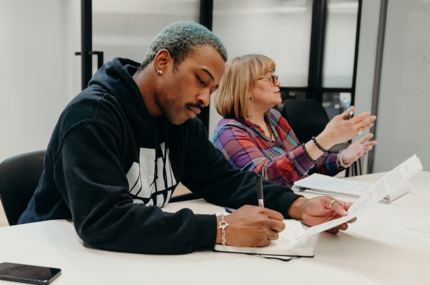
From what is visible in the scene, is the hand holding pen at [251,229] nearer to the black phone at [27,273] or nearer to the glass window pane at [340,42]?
the black phone at [27,273]

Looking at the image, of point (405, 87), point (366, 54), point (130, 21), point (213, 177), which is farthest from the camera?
point (366, 54)

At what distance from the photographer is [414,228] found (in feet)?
3.60

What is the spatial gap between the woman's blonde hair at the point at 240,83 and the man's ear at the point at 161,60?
846mm

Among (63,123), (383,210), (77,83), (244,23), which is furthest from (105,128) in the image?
(244,23)

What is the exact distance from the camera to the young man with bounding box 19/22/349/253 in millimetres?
830

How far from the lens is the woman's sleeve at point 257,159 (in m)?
1.52

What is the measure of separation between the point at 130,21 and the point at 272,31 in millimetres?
1573

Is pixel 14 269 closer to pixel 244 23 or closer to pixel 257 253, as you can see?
pixel 257 253

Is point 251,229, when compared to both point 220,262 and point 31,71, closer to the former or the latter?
point 220,262

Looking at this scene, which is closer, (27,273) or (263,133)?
(27,273)

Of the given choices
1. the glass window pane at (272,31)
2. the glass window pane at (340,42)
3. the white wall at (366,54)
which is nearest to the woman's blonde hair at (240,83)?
the glass window pane at (272,31)

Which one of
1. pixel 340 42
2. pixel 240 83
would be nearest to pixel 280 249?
pixel 240 83

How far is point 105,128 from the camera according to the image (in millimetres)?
894

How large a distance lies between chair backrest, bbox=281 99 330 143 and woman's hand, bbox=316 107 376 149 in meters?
1.50
